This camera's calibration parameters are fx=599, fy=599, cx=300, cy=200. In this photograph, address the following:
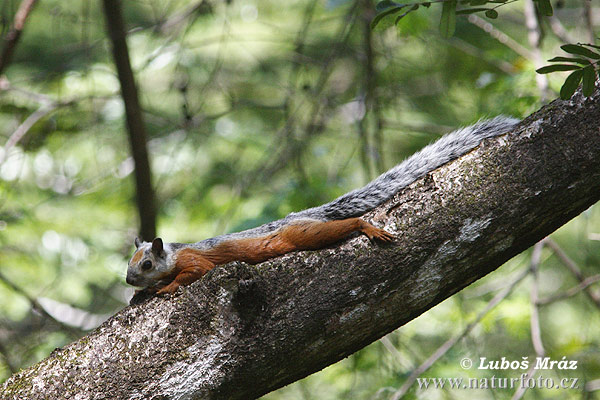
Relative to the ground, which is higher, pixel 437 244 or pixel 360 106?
pixel 360 106

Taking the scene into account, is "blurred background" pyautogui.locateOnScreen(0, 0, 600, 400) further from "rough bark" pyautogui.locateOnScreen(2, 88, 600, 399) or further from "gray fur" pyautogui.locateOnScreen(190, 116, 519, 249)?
"rough bark" pyautogui.locateOnScreen(2, 88, 600, 399)

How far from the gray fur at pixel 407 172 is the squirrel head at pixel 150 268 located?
55 cm

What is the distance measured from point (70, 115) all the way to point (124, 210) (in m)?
1.41

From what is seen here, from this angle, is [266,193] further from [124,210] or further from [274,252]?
[274,252]

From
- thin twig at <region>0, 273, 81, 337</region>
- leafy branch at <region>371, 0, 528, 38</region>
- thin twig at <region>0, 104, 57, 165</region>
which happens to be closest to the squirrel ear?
thin twig at <region>0, 273, 81, 337</region>

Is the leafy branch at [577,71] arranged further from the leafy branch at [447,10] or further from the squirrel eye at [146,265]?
the squirrel eye at [146,265]

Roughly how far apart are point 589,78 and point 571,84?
0.07 m

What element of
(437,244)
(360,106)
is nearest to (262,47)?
(360,106)

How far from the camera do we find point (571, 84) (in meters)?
2.43

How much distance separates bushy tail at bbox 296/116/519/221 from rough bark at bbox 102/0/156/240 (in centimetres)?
176

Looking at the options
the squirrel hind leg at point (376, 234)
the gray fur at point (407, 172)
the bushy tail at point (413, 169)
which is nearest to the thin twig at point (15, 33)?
the gray fur at point (407, 172)

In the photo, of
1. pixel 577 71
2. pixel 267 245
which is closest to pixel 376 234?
pixel 267 245

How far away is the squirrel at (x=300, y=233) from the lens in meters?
3.16

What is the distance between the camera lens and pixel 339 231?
3008 mm
